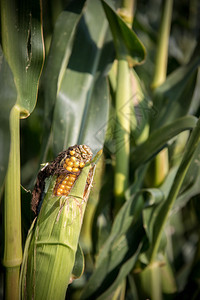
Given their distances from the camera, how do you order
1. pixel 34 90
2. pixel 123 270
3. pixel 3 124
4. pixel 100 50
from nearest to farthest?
pixel 3 124
pixel 34 90
pixel 123 270
pixel 100 50

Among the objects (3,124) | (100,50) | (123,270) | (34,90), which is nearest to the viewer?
(3,124)

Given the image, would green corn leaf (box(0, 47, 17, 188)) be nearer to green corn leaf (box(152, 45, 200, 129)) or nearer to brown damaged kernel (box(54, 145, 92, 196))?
brown damaged kernel (box(54, 145, 92, 196))

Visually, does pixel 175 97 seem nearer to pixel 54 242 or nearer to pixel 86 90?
pixel 86 90

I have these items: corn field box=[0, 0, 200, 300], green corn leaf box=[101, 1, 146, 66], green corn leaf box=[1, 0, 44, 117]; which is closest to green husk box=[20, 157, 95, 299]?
corn field box=[0, 0, 200, 300]

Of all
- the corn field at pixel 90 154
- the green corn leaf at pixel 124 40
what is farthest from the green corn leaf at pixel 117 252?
the green corn leaf at pixel 124 40

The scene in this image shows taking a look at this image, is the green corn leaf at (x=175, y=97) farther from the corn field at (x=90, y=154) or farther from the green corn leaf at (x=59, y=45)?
the green corn leaf at (x=59, y=45)

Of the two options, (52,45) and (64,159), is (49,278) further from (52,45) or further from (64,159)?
(52,45)

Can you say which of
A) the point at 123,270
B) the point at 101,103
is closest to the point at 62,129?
the point at 101,103
